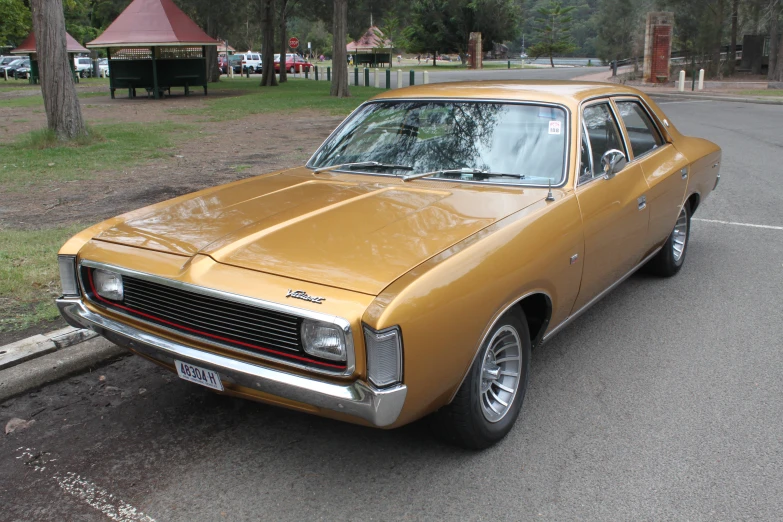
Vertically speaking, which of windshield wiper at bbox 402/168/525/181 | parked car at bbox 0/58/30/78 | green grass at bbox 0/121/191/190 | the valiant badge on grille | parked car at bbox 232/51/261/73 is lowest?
green grass at bbox 0/121/191/190

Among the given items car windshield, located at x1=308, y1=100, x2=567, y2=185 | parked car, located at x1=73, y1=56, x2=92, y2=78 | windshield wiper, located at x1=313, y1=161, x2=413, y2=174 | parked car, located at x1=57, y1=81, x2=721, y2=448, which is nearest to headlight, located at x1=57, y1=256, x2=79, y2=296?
parked car, located at x1=57, y1=81, x2=721, y2=448

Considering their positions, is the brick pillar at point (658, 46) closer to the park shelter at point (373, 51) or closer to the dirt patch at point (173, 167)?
the dirt patch at point (173, 167)

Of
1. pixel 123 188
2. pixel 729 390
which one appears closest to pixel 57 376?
pixel 729 390

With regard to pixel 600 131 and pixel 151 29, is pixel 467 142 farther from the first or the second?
pixel 151 29

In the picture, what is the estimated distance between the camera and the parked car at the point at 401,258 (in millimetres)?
2754

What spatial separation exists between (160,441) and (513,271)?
1905 millimetres

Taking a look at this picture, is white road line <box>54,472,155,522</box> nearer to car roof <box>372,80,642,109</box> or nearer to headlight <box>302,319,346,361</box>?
headlight <box>302,319,346,361</box>

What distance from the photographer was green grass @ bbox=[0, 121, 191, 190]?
387 inches

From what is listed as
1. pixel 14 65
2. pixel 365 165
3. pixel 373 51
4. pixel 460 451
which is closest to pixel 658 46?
pixel 365 165

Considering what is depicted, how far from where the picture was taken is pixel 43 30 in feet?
37.6

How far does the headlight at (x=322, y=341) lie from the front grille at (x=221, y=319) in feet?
0.12

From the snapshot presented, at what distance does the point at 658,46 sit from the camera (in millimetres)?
33688

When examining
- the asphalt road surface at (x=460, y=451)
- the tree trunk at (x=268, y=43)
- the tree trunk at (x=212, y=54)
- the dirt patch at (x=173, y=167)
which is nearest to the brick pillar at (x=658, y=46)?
the tree trunk at (x=268, y=43)

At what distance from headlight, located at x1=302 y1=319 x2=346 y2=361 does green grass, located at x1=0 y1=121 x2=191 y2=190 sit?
7.62 meters
